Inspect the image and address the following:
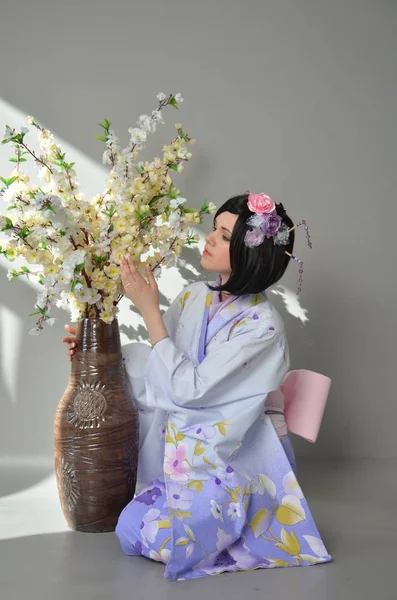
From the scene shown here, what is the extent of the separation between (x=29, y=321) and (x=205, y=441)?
136 centimetres

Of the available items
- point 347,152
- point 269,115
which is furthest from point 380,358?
Answer: point 269,115

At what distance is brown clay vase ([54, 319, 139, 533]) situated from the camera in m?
2.48

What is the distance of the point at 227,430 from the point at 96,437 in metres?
0.44

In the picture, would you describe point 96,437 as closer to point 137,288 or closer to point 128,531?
point 128,531

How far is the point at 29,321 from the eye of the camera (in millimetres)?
3420

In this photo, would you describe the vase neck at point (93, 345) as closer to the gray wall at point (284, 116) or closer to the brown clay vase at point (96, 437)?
the brown clay vase at point (96, 437)

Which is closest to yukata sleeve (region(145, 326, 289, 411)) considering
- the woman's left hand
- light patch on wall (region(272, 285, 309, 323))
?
the woman's left hand

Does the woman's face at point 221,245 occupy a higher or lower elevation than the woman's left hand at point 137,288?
higher

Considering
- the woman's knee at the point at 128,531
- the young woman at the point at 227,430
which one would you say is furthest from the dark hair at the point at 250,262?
the woman's knee at the point at 128,531

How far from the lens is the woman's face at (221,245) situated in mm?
2502

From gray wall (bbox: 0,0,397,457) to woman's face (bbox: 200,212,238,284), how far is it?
3.16ft

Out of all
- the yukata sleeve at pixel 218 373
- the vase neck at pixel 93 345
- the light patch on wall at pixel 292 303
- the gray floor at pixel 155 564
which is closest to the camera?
the gray floor at pixel 155 564

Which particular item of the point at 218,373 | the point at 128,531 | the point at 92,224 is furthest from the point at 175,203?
the point at 128,531

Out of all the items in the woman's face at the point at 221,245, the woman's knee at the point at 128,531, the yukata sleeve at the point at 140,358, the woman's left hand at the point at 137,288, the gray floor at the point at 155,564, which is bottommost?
the gray floor at the point at 155,564
